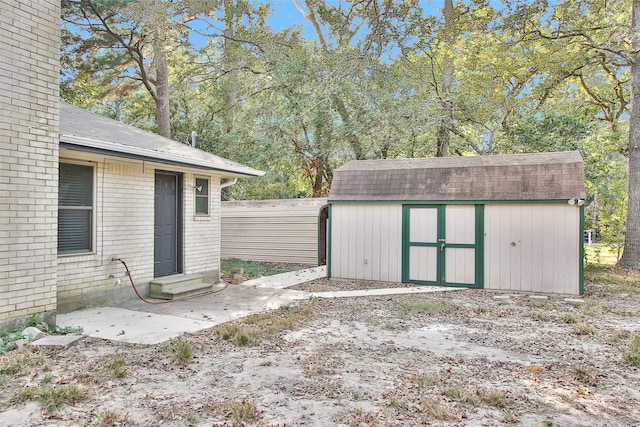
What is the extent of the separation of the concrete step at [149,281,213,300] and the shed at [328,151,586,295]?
11.0 feet

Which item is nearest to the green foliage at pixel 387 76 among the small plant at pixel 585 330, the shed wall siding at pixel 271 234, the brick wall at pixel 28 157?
the shed wall siding at pixel 271 234

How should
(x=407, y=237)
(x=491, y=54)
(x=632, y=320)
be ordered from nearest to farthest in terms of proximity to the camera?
1. (x=632, y=320)
2. (x=407, y=237)
3. (x=491, y=54)

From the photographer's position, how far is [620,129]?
52.2ft

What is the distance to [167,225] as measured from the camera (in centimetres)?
A: 824

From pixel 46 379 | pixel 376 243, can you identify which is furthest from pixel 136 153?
pixel 376 243

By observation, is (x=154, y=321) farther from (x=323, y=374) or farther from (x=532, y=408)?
(x=532, y=408)

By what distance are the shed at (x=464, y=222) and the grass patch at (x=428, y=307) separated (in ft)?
6.38

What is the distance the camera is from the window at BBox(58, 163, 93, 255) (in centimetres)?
617


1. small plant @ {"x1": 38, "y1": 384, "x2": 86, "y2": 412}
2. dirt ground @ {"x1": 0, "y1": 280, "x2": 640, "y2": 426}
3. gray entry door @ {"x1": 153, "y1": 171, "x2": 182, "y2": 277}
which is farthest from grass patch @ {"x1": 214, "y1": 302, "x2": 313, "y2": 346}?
gray entry door @ {"x1": 153, "y1": 171, "x2": 182, "y2": 277}

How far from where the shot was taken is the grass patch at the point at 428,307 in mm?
6664

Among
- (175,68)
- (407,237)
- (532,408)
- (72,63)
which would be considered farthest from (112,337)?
(175,68)

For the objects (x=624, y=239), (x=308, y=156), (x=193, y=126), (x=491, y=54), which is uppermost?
(x=491, y=54)

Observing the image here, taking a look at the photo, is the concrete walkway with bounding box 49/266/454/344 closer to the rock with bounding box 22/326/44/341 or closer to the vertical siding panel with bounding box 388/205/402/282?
the rock with bounding box 22/326/44/341

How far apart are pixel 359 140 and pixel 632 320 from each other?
1021cm
